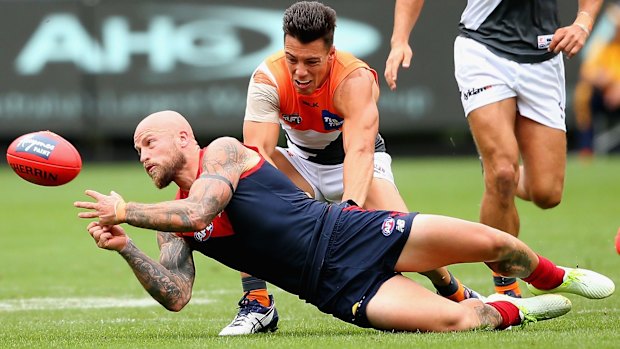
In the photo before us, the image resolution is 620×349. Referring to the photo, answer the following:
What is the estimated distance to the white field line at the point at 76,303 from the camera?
8297 millimetres

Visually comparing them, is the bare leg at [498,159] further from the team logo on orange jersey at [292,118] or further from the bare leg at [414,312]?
the bare leg at [414,312]

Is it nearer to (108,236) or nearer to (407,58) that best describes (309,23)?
(407,58)

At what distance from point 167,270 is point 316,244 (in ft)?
2.75

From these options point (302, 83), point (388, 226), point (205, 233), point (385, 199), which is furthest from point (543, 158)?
point (205, 233)

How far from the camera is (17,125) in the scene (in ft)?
74.5

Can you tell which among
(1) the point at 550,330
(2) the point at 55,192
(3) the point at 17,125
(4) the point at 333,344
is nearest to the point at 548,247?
(1) the point at 550,330

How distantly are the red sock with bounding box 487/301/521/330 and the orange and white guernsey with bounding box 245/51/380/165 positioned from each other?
1658 mm

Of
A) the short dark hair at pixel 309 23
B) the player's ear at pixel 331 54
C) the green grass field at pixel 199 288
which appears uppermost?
the short dark hair at pixel 309 23

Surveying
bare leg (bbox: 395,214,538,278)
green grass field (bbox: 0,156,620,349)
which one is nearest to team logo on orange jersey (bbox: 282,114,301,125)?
green grass field (bbox: 0,156,620,349)

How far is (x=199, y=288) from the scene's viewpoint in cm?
953

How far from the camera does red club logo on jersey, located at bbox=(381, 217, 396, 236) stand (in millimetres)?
6348

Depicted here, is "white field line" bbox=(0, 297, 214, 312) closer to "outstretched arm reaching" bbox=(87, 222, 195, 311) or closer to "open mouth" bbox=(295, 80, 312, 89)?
"outstretched arm reaching" bbox=(87, 222, 195, 311)

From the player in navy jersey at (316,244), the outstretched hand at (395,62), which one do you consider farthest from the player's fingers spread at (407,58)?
the player in navy jersey at (316,244)

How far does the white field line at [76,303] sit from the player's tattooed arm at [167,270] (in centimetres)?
179
